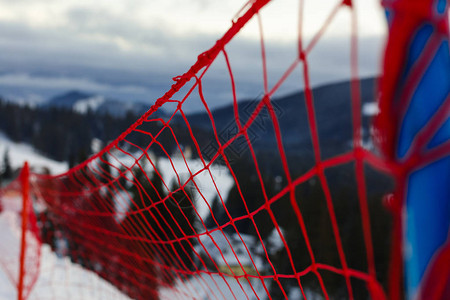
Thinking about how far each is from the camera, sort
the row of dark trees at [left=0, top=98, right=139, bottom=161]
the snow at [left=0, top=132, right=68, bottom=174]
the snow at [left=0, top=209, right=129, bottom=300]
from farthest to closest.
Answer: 1. the snow at [left=0, top=132, right=68, bottom=174]
2. the row of dark trees at [left=0, top=98, right=139, bottom=161]
3. the snow at [left=0, top=209, right=129, bottom=300]

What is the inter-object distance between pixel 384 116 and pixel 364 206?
15 cm

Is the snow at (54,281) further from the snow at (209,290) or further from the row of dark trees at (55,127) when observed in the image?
the row of dark trees at (55,127)

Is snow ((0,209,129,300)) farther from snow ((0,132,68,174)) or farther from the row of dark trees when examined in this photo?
snow ((0,132,68,174))

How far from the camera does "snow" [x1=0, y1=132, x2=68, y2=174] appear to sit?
34156mm

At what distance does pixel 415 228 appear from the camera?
17.6 inches

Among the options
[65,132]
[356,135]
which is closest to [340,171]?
[356,135]

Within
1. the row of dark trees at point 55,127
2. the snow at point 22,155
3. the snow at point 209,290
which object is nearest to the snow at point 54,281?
the snow at point 209,290

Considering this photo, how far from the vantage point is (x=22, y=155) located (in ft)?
127

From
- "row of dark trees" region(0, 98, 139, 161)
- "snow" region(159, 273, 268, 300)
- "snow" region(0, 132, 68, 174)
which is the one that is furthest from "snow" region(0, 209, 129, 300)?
"snow" region(0, 132, 68, 174)

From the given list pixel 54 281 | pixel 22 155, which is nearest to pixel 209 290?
pixel 54 281

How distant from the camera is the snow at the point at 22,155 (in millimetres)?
34156

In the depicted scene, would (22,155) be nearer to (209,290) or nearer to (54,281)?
(209,290)

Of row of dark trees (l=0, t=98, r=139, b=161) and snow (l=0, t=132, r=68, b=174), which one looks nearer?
row of dark trees (l=0, t=98, r=139, b=161)

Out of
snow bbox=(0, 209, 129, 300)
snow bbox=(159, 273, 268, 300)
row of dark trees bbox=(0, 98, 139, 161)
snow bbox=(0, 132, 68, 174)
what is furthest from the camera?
snow bbox=(0, 132, 68, 174)
